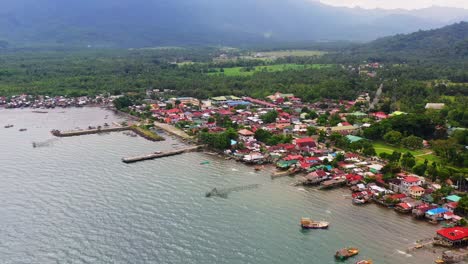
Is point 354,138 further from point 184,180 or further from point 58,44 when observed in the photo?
point 58,44

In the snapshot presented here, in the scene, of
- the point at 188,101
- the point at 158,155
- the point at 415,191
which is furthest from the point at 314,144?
the point at 188,101

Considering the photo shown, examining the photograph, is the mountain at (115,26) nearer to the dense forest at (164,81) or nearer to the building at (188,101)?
the dense forest at (164,81)

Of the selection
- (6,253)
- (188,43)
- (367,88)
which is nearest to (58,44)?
(188,43)

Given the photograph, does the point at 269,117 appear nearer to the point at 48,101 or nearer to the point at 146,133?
the point at 146,133

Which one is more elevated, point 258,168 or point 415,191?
Answer: point 415,191

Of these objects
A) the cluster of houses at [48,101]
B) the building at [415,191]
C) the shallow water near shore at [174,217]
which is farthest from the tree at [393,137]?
the cluster of houses at [48,101]

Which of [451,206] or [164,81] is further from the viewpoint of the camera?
[164,81]
